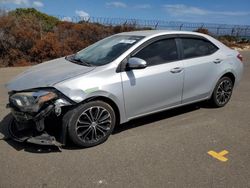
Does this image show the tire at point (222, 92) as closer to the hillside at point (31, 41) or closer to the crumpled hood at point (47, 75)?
the crumpled hood at point (47, 75)

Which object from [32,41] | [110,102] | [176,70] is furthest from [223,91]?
[32,41]

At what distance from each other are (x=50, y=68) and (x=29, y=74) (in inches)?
13.3

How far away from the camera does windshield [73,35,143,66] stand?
4.71 meters

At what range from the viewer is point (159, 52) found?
5.00m

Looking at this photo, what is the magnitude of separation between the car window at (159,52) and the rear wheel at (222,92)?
1.37 metres

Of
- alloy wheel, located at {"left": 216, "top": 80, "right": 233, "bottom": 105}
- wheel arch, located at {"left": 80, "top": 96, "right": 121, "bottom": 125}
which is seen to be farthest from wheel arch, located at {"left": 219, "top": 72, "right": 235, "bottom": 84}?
wheel arch, located at {"left": 80, "top": 96, "right": 121, "bottom": 125}

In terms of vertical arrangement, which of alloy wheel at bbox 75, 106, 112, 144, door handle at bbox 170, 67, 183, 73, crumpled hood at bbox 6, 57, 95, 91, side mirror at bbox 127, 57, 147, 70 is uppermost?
side mirror at bbox 127, 57, 147, 70

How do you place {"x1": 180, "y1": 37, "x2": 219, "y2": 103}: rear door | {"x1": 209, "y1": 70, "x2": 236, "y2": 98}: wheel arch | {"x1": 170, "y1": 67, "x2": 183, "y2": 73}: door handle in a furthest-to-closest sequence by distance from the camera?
{"x1": 209, "y1": 70, "x2": 236, "y2": 98}: wheel arch
{"x1": 180, "y1": 37, "x2": 219, "y2": 103}: rear door
{"x1": 170, "y1": 67, "x2": 183, "y2": 73}: door handle

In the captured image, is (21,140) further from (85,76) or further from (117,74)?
(117,74)

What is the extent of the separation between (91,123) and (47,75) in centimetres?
97

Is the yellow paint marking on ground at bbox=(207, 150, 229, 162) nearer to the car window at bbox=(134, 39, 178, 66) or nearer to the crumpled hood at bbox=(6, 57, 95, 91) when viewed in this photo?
the car window at bbox=(134, 39, 178, 66)

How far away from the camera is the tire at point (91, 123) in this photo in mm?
4121

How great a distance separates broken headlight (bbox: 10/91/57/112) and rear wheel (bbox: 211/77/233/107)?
3.40 m

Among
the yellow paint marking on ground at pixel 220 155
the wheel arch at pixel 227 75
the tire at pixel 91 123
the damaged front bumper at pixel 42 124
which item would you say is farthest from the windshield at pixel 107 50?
the yellow paint marking on ground at pixel 220 155
